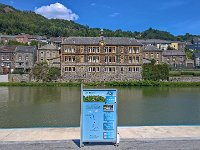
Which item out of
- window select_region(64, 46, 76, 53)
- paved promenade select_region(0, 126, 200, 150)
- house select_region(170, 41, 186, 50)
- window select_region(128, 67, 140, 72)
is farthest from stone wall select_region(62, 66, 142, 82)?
house select_region(170, 41, 186, 50)

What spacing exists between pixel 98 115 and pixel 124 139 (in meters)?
1.28

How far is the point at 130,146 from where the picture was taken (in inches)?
348

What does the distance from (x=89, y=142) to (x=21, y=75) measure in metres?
46.7

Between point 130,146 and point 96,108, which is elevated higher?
point 96,108

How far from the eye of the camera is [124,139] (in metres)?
9.60

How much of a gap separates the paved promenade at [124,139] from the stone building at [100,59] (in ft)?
145

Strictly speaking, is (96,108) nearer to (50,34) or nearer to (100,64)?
(100,64)

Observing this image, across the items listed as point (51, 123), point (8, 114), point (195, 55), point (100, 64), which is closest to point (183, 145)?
point (51, 123)

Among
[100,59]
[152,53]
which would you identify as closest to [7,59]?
Result: [100,59]

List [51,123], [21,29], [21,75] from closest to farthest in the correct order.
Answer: [51,123] < [21,75] < [21,29]

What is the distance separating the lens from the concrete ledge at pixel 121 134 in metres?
9.84

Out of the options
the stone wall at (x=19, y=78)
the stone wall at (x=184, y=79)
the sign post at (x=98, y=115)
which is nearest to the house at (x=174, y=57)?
the stone wall at (x=184, y=79)

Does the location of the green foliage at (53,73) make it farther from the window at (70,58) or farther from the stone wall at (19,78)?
the stone wall at (19,78)

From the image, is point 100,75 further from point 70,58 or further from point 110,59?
point 70,58
